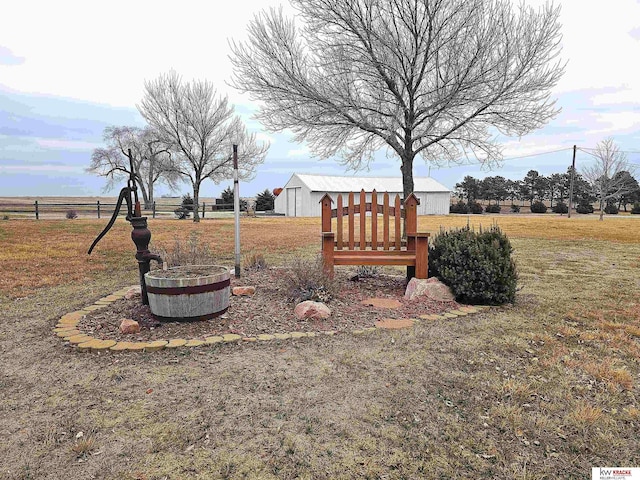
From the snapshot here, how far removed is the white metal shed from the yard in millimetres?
27181

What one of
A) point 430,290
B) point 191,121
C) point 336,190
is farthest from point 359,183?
point 430,290

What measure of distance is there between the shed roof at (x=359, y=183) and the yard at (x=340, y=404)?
29738 millimetres

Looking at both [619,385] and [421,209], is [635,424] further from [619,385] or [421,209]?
[421,209]

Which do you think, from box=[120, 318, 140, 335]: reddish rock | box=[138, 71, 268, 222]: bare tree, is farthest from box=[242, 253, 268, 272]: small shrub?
box=[138, 71, 268, 222]: bare tree

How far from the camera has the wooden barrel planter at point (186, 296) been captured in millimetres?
3801

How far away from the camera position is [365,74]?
409 inches

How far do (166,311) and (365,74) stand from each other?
862 cm

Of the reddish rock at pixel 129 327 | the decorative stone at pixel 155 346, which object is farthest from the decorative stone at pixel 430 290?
the reddish rock at pixel 129 327

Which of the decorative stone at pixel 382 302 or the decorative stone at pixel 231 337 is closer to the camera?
the decorative stone at pixel 231 337

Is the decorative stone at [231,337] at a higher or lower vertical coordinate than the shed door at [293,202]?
lower

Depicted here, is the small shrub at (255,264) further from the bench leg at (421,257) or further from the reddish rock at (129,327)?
the reddish rock at (129,327)

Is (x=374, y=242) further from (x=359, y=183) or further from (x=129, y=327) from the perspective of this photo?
(x=359, y=183)

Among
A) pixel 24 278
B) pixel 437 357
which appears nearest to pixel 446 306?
pixel 437 357

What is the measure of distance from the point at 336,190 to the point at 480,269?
3011 cm
